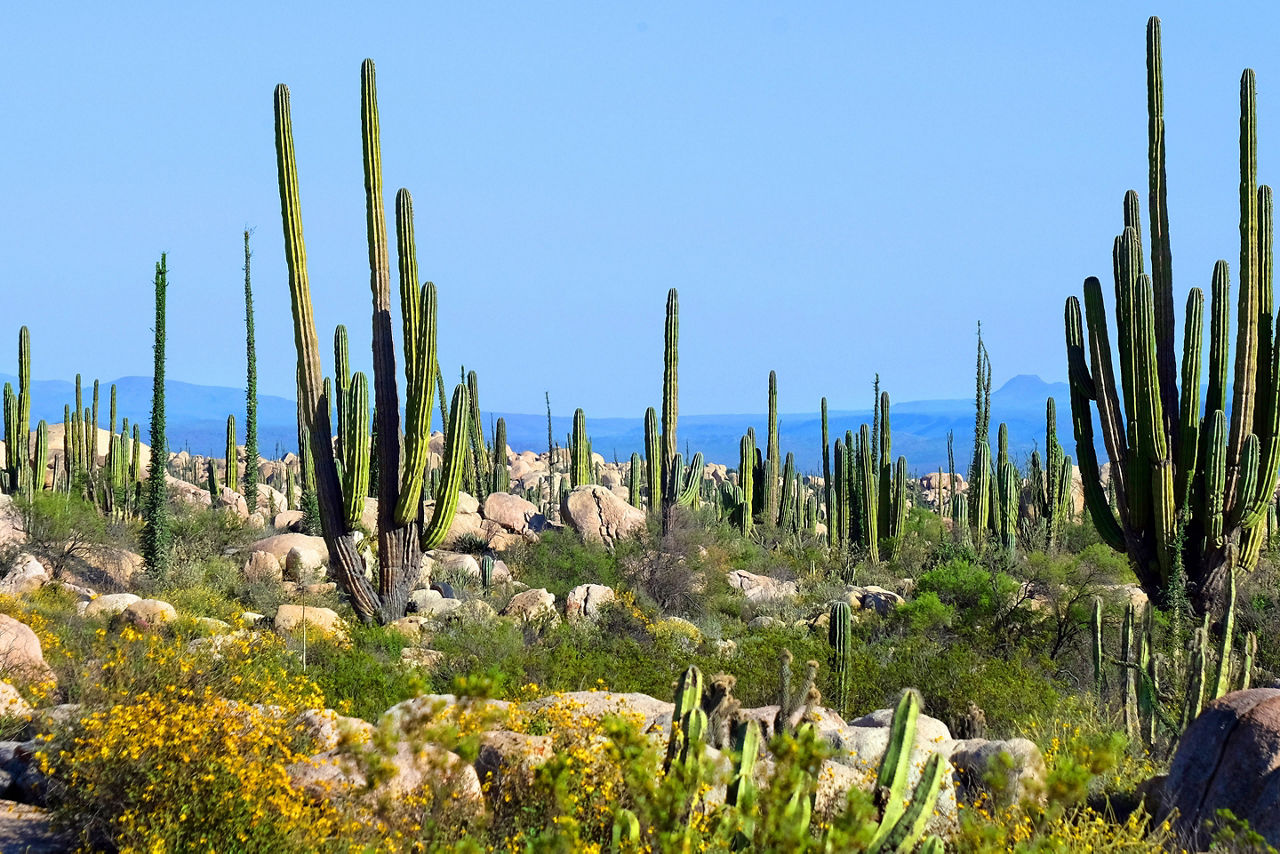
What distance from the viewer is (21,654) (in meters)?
9.34

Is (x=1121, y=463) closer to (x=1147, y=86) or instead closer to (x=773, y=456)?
(x=1147, y=86)

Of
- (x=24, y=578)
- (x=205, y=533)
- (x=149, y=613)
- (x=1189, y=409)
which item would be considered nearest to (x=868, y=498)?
(x=1189, y=409)

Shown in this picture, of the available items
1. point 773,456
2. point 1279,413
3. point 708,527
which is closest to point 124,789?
point 1279,413

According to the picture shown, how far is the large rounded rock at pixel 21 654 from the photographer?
9.10 m

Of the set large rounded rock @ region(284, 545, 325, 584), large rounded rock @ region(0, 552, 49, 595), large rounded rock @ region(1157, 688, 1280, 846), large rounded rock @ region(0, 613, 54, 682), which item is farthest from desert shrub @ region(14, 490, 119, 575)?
large rounded rock @ region(1157, 688, 1280, 846)

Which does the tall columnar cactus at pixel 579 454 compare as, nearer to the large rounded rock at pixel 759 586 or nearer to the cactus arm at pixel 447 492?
the large rounded rock at pixel 759 586

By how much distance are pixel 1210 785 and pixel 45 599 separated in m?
11.5

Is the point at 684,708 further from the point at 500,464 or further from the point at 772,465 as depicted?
the point at 500,464

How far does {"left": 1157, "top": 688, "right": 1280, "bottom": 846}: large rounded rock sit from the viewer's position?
6.27 meters

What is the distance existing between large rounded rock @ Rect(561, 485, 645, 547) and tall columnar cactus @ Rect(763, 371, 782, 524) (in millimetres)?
3060

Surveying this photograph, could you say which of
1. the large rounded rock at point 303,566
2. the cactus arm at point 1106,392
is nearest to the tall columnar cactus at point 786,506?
the large rounded rock at point 303,566

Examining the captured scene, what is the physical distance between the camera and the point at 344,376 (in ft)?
57.7

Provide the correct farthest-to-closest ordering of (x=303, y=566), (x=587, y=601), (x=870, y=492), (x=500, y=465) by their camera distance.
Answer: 1. (x=500, y=465)
2. (x=870, y=492)
3. (x=303, y=566)
4. (x=587, y=601)

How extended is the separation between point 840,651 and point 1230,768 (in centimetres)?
459
